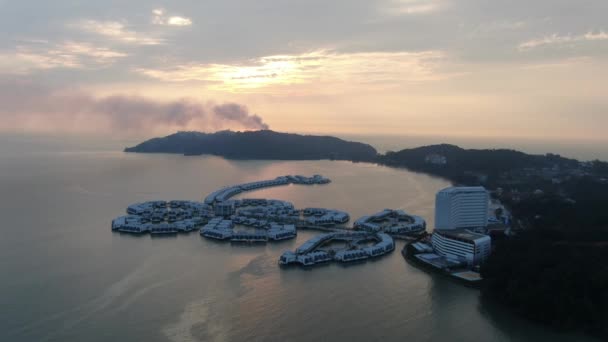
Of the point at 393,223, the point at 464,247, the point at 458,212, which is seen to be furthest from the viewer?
the point at 393,223

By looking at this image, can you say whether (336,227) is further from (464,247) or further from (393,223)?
(464,247)

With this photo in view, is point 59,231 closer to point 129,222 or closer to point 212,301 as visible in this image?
point 129,222

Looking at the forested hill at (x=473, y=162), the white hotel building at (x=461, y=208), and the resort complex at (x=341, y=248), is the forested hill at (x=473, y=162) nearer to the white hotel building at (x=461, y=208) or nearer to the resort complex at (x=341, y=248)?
the white hotel building at (x=461, y=208)

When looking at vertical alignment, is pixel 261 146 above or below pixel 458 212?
above

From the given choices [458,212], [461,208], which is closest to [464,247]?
[458,212]

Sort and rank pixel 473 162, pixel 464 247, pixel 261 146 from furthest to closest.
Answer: pixel 261 146 → pixel 473 162 → pixel 464 247

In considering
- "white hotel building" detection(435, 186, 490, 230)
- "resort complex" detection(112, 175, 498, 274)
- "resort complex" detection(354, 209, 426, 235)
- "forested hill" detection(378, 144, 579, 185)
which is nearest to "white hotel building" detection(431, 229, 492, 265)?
"resort complex" detection(112, 175, 498, 274)

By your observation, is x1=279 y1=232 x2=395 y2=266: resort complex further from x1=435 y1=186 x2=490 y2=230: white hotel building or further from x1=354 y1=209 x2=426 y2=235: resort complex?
x1=435 y1=186 x2=490 y2=230: white hotel building

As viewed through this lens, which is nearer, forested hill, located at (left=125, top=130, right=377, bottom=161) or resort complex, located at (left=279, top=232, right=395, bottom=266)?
resort complex, located at (left=279, top=232, right=395, bottom=266)

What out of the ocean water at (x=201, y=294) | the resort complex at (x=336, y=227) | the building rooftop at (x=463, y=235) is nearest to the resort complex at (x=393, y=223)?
the resort complex at (x=336, y=227)
